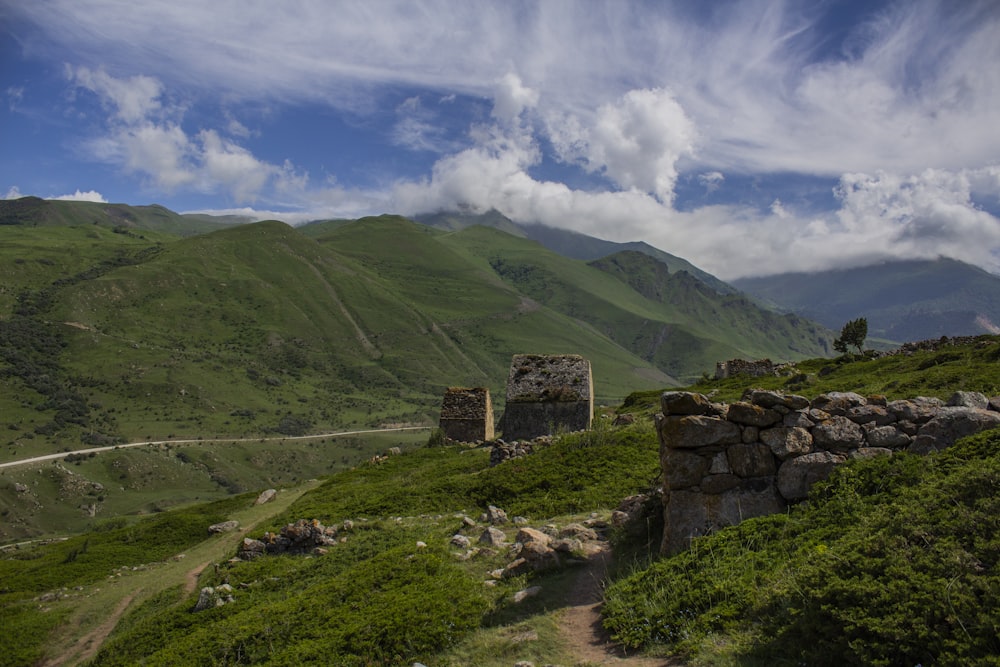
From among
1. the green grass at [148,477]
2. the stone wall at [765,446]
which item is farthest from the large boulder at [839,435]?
the green grass at [148,477]

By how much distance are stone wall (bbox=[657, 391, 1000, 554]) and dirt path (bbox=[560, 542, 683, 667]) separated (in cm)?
145

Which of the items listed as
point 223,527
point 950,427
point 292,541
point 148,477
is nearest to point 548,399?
point 223,527

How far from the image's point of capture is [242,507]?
31.2 meters

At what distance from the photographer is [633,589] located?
938cm

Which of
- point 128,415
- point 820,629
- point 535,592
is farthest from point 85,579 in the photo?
point 128,415

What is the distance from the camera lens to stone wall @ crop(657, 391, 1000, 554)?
10.3 m

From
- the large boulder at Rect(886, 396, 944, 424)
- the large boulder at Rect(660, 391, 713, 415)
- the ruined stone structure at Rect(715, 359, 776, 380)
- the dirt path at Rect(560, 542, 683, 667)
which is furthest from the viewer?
the ruined stone structure at Rect(715, 359, 776, 380)

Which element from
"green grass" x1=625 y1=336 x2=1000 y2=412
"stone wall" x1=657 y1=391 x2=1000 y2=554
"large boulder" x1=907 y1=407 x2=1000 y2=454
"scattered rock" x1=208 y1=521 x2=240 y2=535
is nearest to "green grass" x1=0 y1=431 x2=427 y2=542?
"green grass" x1=625 y1=336 x2=1000 y2=412

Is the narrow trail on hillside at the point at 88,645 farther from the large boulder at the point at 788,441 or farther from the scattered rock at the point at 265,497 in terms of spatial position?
the large boulder at the point at 788,441

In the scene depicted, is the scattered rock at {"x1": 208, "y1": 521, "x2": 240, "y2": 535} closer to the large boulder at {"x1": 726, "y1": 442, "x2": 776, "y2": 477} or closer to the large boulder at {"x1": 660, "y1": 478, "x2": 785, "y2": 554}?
the large boulder at {"x1": 660, "y1": 478, "x2": 785, "y2": 554}

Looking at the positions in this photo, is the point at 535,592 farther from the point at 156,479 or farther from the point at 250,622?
the point at 156,479

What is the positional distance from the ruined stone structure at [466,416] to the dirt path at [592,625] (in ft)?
81.0

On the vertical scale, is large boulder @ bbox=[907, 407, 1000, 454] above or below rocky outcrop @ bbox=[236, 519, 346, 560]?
above

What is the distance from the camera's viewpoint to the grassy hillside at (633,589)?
6605mm
